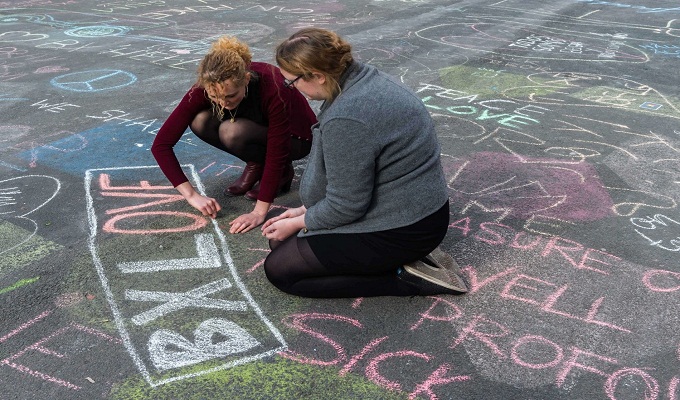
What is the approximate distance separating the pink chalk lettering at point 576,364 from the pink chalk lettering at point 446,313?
505 millimetres

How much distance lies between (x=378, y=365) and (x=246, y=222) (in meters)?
1.37

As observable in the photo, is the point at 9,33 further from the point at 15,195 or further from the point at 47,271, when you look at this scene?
the point at 47,271

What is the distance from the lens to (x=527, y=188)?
4.26m

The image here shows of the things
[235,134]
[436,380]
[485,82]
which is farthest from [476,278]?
[485,82]

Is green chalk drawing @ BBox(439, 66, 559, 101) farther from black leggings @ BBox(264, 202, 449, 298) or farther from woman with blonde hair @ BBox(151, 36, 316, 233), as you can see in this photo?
black leggings @ BBox(264, 202, 449, 298)

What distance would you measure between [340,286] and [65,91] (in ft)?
14.7

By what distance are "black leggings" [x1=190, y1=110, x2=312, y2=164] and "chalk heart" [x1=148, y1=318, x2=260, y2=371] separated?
1340mm

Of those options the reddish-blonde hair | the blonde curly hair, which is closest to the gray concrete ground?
the blonde curly hair

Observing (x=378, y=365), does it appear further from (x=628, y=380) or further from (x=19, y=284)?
(x=19, y=284)

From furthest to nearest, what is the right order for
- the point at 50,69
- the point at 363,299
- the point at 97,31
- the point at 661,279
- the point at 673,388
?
1. the point at 97,31
2. the point at 50,69
3. the point at 661,279
4. the point at 363,299
5. the point at 673,388

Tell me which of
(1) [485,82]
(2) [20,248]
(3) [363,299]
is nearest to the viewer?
(3) [363,299]

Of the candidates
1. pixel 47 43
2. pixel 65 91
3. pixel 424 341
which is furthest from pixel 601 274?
→ pixel 47 43

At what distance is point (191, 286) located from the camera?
3172mm

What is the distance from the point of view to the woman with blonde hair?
3.36m
